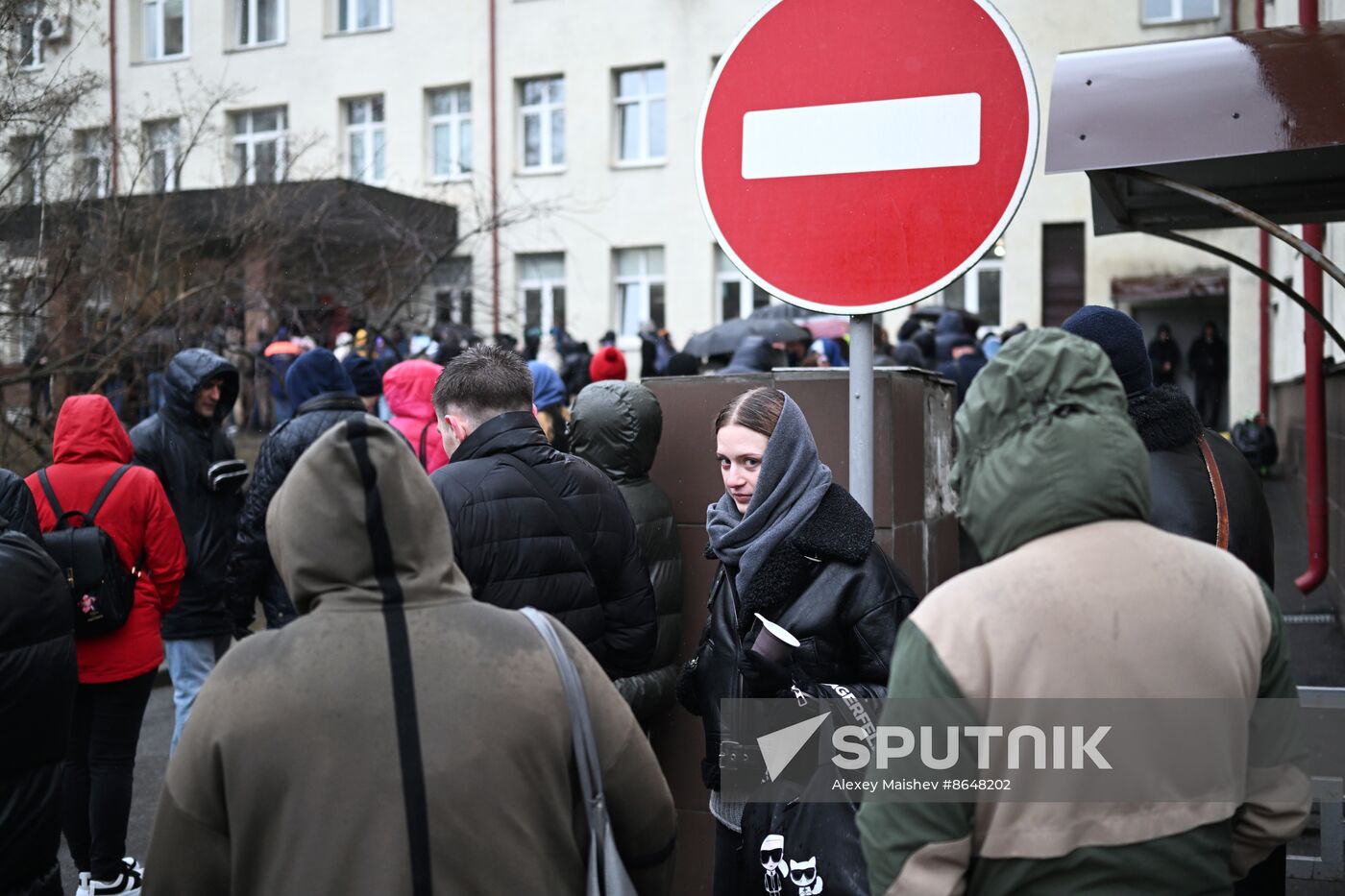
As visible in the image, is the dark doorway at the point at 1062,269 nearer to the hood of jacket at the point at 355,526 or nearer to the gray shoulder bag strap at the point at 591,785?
the gray shoulder bag strap at the point at 591,785

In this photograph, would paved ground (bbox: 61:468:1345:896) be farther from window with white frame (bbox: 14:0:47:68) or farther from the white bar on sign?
window with white frame (bbox: 14:0:47:68)

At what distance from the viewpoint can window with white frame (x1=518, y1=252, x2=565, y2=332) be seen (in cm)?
2775

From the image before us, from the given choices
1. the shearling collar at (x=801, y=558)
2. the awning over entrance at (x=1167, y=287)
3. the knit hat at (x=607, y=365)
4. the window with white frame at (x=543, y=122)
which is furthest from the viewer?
the window with white frame at (x=543, y=122)

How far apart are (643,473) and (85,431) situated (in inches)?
88.8

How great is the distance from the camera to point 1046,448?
1870mm

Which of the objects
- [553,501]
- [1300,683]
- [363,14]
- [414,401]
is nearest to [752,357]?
[414,401]

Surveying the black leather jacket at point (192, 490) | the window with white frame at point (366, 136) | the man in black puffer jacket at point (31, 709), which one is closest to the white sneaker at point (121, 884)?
the black leather jacket at point (192, 490)

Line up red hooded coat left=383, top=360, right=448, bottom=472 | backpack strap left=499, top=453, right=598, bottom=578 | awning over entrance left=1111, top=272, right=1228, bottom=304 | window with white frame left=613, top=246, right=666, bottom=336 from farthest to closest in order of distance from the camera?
window with white frame left=613, top=246, right=666, bottom=336, awning over entrance left=1111, top=272, right=1228, bottom=304, red hooded coat left=383, top=360, right=448, bottom=472, backpack strap left=499, top=453, right=598, bottom=578

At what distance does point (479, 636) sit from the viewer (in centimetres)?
203

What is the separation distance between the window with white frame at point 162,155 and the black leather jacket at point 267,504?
6807 mm

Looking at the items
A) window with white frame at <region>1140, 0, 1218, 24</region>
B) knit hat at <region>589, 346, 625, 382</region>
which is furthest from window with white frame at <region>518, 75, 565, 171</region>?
knit hat at <region>589, 346, 625, 382</region>

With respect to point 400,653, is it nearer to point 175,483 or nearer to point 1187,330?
point 175,483

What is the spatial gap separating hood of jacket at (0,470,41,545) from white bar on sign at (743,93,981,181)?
225cm

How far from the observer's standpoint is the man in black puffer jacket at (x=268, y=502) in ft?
16.6
